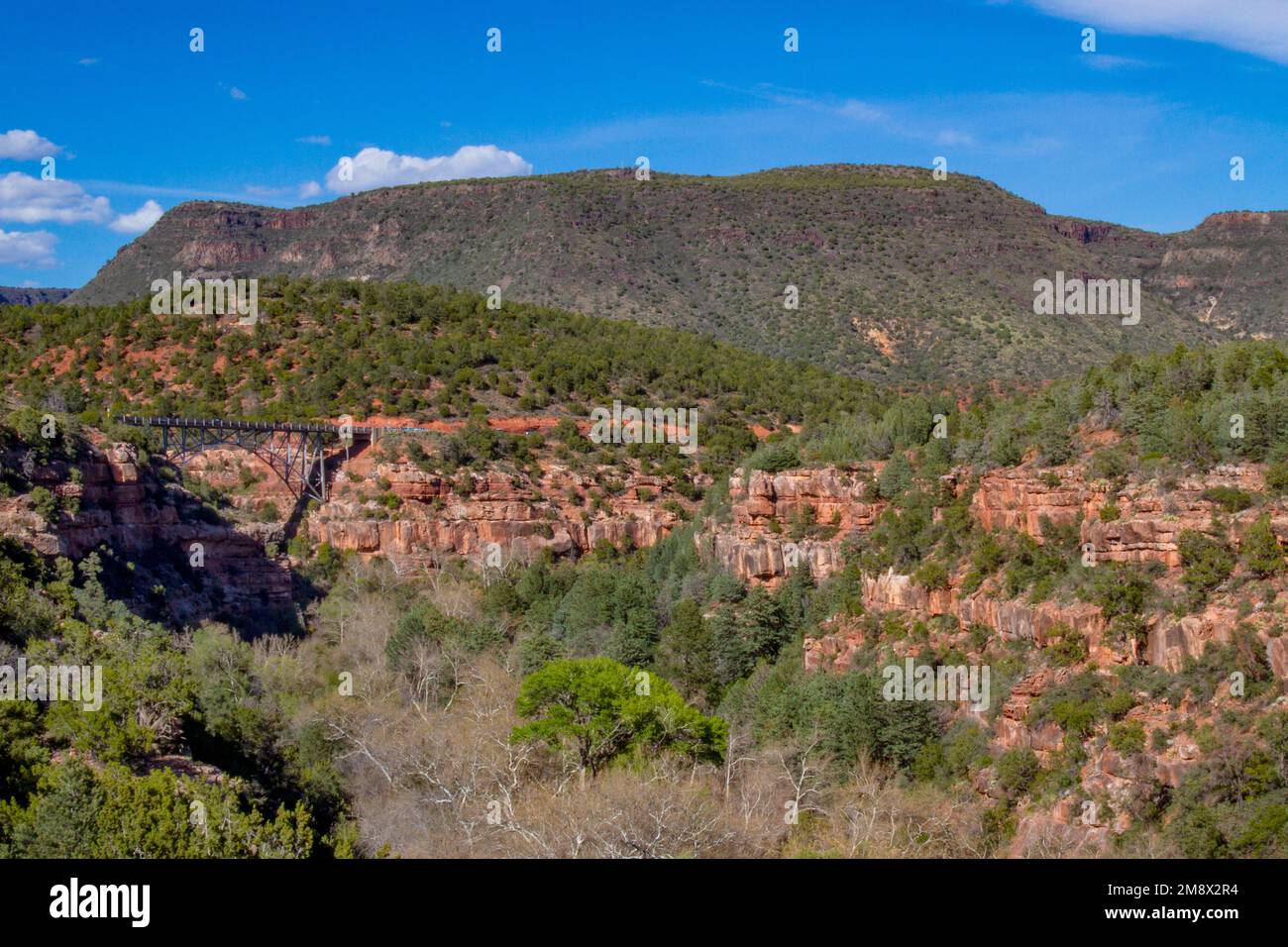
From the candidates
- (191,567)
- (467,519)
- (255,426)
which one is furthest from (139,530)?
(467,519)

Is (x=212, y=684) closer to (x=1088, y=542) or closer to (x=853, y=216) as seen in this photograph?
(x=1088, y=542)

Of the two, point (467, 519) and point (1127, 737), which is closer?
point (1127, 737)

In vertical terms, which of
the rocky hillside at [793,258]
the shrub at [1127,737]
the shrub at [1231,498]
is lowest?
the shrub at [1127,737]

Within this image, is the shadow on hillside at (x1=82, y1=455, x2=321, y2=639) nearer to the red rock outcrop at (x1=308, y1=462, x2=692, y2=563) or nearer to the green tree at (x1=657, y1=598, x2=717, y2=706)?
the red rock outcrop at (x1=308, y1=462, x2=692, y2=563)

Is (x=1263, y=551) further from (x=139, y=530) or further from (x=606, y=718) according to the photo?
(x=139, y=530)

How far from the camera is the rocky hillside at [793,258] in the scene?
94.3m

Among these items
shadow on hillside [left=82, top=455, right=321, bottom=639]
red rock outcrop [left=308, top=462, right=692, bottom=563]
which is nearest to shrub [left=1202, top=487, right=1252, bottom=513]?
shadow on hillside [left=82, top=455, right=321, bottom=639]

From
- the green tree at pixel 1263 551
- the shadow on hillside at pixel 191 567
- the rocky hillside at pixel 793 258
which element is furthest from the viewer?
the rocky hillside at pixel 793 258

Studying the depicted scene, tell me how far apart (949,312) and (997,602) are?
2601 inches

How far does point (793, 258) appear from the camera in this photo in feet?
359

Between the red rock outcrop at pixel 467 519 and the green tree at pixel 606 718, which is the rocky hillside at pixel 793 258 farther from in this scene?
the green tree at pixel 606 718

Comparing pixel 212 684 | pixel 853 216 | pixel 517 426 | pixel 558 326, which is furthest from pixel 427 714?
pixel 853 216

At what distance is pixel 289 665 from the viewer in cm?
4125

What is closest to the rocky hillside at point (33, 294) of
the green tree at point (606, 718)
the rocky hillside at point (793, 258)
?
the rocky hillside at point (793, 258)
